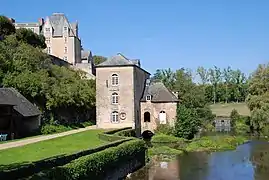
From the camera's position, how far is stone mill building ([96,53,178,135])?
48562mm

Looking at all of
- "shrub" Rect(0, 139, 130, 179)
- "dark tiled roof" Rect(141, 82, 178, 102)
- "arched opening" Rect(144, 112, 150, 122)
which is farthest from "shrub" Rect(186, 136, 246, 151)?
"shrub" Rect(0, 139, 130, 179)

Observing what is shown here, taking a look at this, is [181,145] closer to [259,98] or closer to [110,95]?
[110,95]

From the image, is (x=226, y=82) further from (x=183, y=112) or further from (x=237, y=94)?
(x=183, y=112)

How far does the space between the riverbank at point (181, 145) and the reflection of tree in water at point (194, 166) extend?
2.17 m

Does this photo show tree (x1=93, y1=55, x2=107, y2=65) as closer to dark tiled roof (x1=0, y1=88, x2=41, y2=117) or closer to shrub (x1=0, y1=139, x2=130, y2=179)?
dark tiled roof (x1=0, y1=88, x2=41, y2=117)

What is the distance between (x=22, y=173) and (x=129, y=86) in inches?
1318

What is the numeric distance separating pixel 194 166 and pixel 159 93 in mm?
20990

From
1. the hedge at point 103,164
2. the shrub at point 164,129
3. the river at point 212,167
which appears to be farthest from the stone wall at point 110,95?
the hedge at point 103,164

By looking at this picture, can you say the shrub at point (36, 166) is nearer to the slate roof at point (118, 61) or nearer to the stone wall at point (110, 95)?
the stone wall at point (110, 95)

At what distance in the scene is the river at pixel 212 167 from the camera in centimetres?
2770

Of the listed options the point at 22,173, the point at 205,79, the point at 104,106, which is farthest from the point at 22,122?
the point at 205,79

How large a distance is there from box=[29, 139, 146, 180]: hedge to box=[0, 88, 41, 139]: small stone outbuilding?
11374 mm

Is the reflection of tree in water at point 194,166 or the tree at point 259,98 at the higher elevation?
the tree at point 259,98

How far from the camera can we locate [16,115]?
118ft
